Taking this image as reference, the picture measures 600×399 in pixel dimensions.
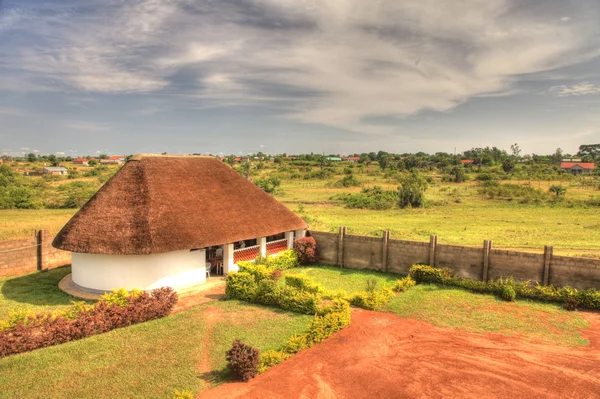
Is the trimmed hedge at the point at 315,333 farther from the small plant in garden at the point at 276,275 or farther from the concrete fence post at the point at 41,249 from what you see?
the concrete fence post at the point at 41,249

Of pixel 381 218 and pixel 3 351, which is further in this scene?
pixel 381 218

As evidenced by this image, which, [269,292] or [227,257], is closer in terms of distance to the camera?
[269,292]

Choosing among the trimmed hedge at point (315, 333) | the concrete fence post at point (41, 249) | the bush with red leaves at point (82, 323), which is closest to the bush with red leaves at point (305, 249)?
the trimmed hedge at point (315, 333)

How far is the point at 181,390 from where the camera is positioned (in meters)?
7.86

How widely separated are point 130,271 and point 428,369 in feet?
33.4

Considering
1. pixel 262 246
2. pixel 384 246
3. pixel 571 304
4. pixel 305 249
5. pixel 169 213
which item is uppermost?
pixel 169 213

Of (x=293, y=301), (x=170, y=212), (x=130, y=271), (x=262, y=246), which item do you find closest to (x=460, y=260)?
(x=293, y=301)

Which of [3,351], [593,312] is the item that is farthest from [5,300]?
[593,312]

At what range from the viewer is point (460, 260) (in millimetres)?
15086

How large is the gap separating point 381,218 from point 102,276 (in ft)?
73.2

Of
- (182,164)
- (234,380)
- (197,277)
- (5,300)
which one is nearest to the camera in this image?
(234,380)

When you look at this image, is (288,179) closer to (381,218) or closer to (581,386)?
(381,218)

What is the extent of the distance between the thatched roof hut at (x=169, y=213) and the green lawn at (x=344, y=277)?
7.11 ft

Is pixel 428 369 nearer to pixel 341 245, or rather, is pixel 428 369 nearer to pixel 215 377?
pixel 215 377
